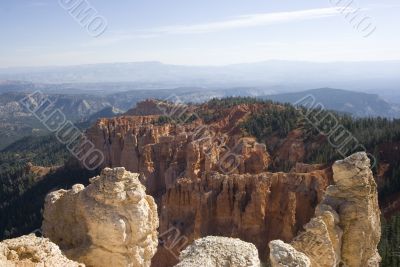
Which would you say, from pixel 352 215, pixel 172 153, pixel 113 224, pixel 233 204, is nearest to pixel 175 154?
pixel 172 153

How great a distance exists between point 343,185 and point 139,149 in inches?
1608

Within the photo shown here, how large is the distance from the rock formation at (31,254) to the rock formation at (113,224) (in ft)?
4.31

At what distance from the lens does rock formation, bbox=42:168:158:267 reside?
11.8 meters

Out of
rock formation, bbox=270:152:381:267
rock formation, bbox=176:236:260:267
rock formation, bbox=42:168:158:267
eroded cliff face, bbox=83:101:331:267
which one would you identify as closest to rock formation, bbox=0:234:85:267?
rock formation, bbox=42:168:158:267

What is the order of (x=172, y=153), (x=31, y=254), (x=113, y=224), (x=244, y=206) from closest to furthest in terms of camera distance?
(x=31, y=254), (x=113, y=224), (x=244, y=206), (x=172, y=153)

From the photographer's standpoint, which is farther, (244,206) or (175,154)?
(175,154)

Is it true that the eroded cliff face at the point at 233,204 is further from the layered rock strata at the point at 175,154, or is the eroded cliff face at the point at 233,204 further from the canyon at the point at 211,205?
the layered rock strata at the point at 175,154

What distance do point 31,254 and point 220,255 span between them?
13.7 ft

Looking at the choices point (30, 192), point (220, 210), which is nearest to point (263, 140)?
point (220, 210)

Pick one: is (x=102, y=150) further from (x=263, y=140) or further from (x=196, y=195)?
(x=196, y=195)

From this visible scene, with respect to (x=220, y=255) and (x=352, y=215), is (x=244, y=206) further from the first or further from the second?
(x=220, y=255)

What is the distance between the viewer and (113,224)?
1171 cm

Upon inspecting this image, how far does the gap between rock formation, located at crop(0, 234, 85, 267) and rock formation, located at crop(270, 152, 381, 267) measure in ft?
27.6

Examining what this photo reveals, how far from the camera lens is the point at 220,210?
35.7 m
